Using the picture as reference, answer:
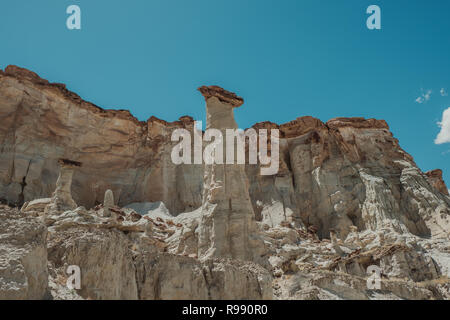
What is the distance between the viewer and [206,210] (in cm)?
1984

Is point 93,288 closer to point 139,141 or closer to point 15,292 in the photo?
point 15,292

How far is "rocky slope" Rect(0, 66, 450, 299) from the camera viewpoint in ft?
29.8

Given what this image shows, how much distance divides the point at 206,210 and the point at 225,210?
3.22 feet

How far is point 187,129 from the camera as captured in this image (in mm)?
39188

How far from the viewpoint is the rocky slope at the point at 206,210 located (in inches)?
357

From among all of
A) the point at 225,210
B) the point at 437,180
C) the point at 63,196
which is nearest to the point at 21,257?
the point at 225,210

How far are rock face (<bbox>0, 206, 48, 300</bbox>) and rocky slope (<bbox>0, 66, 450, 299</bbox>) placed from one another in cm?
2
